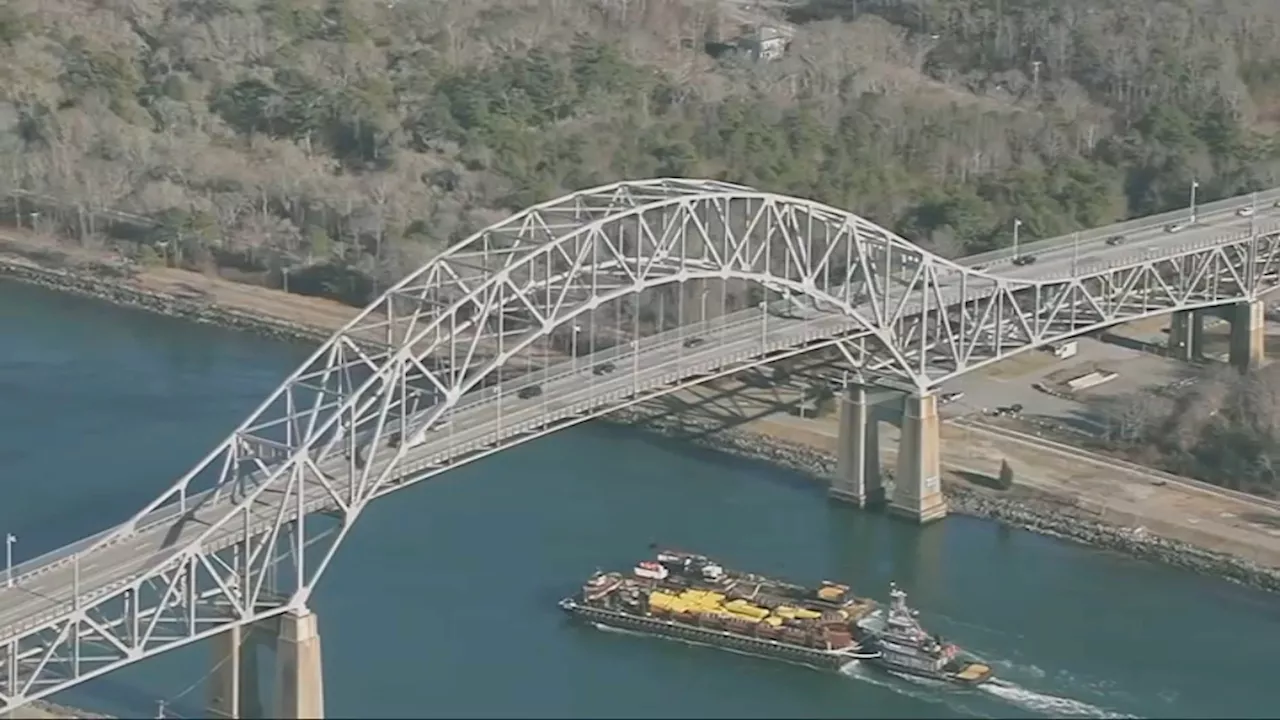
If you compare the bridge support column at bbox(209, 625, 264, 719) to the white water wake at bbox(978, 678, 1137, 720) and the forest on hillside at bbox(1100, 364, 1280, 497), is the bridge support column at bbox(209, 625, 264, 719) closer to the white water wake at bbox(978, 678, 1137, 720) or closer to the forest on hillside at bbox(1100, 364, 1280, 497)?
the white water wake at bbox(978, 678, 1137, 720)

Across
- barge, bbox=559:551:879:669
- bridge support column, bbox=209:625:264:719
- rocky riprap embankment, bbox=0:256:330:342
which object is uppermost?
bridge support column, bbox=209:625:264:719

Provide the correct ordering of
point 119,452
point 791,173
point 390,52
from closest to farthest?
point 119,452 → point 791,173 → point 390,52

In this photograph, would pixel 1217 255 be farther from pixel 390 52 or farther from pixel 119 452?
pixel 390 52

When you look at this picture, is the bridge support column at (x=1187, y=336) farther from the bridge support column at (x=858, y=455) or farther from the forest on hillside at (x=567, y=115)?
the bridge support column at (x=858, y=455)

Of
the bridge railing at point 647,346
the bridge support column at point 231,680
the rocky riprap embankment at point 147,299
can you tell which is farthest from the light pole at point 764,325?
the rocky riprap embankment at point 147,299

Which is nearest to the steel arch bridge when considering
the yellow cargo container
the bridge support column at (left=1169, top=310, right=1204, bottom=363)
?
the bridge support column at (left=1169, top=310, right=1204, bottom=363)

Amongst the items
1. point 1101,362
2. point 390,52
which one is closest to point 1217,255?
point 1101,362

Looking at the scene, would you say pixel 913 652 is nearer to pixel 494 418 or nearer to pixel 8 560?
pixel 494 418
